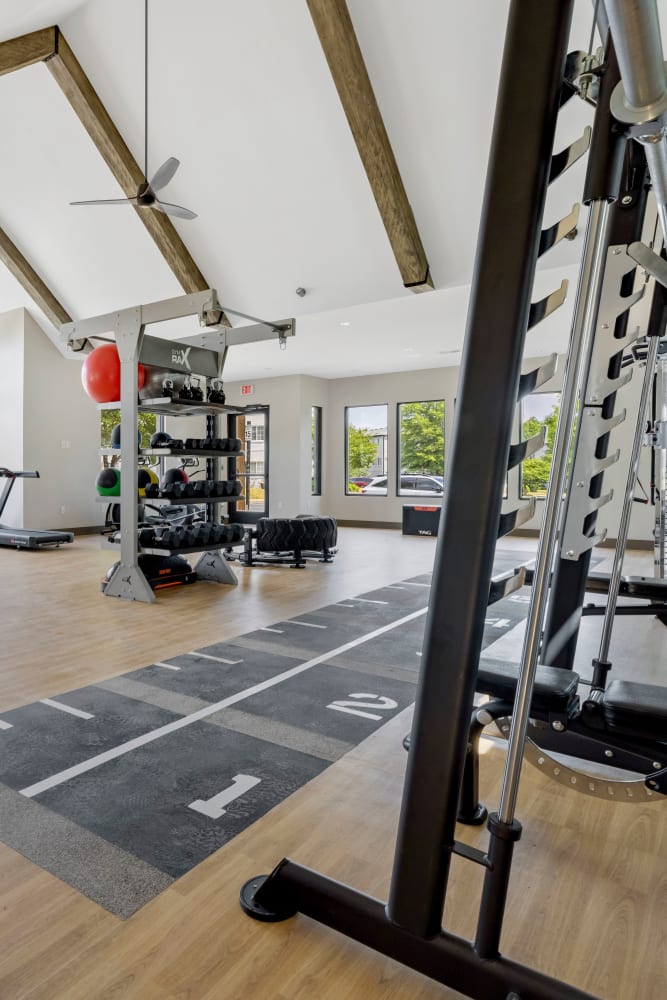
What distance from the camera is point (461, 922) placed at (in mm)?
1379

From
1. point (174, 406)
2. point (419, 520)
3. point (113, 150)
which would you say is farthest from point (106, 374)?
point (419, 520)

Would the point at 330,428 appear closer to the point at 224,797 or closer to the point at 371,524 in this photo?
the point at 371,524

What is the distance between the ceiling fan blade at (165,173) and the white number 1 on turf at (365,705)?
Answer: 452cm

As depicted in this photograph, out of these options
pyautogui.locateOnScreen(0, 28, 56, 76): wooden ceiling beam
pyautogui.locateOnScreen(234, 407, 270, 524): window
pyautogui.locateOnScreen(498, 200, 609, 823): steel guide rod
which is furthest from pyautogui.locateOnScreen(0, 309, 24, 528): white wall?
pyautogui.locateOnScreen(498, 200, 609, 823): steel guide rod

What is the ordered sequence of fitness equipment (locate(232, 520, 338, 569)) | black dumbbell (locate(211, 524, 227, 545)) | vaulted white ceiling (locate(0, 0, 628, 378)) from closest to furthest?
vaulted white ceiling (locate(0, 0, 628, 378)) < black dumbbell (locate(211, 524, 227, 545)) < fitness equipment (locate(232, 520, 338, 569))

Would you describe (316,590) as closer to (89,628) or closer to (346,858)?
(89,628)

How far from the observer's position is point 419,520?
1038 centimetres

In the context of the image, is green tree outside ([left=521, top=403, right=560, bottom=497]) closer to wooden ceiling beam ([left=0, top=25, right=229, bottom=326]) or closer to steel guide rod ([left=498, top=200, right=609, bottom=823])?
wooden ceiling beam ([left=0, top=25, right=229, bottom=326])

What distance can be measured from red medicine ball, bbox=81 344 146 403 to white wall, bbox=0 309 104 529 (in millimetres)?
4887

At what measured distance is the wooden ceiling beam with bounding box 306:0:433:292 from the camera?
16.2ft

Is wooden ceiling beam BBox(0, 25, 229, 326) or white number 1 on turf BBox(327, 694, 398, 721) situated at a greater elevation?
wooden ceiling beam BBox(0, 25, 229, 326)

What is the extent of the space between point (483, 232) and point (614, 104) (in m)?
0.27

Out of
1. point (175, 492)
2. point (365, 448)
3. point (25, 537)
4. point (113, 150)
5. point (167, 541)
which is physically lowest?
point (25, 537)

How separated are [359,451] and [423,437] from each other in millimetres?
1427
